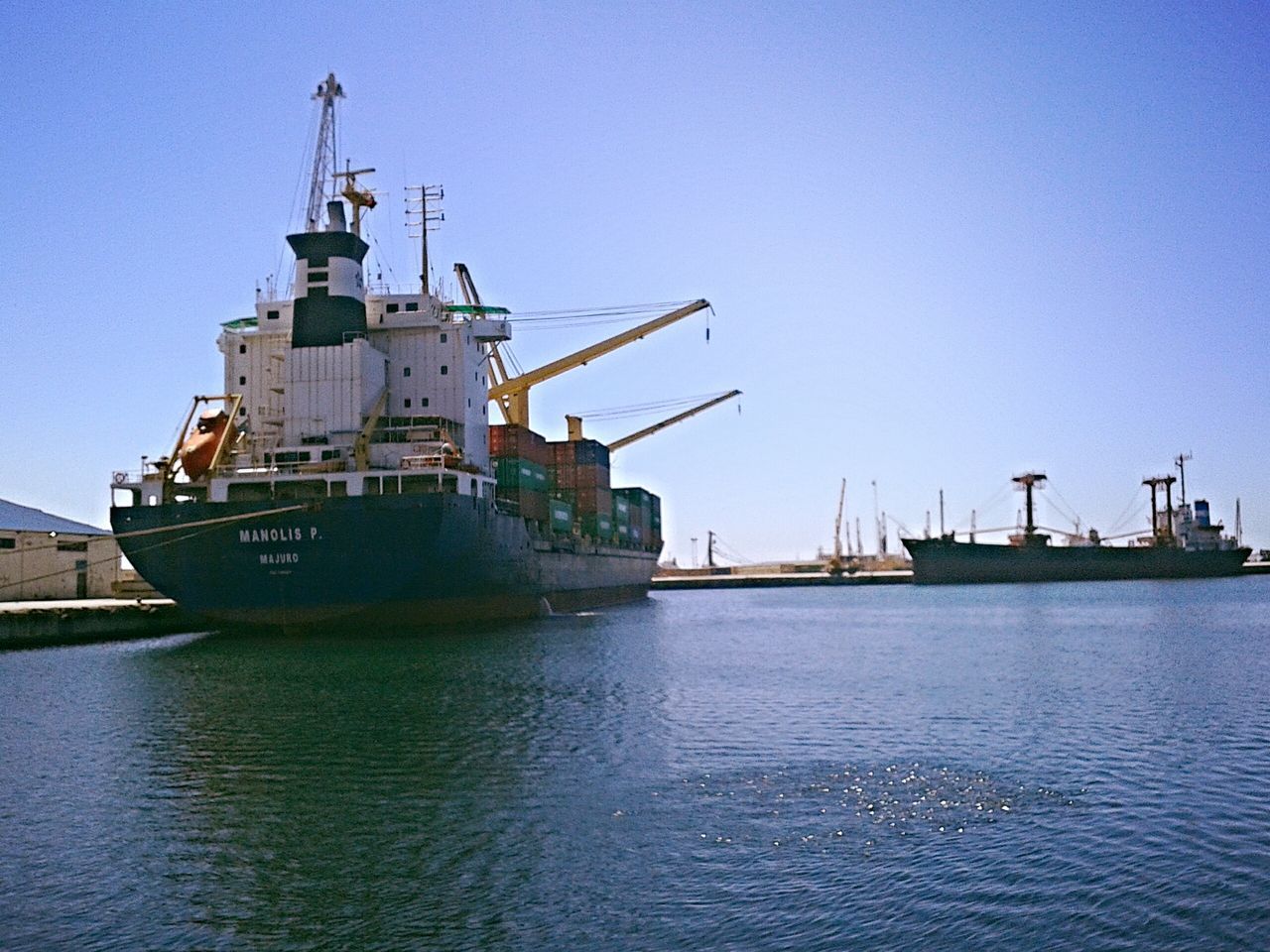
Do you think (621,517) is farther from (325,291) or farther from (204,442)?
(204,442)

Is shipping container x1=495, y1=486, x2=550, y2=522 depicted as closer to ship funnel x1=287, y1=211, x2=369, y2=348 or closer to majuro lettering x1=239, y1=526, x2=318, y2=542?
ship funnel x1=287, y1=211, x2=369, y2=348

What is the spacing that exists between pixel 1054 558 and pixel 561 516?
89.0 metres

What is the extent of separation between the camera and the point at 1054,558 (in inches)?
5138

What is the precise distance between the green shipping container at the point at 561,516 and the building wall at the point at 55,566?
23.2 m

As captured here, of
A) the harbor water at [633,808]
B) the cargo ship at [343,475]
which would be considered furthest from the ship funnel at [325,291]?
the harbor water at [633,808]

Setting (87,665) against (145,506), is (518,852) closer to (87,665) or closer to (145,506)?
(87,665)

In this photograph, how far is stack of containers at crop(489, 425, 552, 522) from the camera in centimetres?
5297

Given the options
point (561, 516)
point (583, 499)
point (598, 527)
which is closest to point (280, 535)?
point (561, 516)

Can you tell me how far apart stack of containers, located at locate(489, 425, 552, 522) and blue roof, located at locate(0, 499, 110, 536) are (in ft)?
77.5

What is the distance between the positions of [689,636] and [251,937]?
129 feet

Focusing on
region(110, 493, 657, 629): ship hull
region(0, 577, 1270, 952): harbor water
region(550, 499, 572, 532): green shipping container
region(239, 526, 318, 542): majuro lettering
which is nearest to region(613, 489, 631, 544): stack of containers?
region(550, 499, 572, 532): green shipping container

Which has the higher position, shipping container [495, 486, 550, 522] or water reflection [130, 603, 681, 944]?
shipping container [495, 486, 550, 522]

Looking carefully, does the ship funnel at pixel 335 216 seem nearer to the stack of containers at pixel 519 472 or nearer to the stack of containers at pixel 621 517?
the stack of containers at pixel 519 472

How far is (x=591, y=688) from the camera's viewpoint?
28125 millimetres
